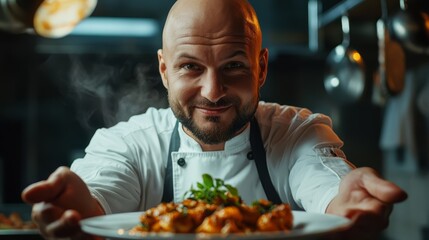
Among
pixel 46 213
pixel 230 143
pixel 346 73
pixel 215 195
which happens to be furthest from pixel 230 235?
pixel 346 73

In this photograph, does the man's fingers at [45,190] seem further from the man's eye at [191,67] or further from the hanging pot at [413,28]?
the hanging pot at [413,28]

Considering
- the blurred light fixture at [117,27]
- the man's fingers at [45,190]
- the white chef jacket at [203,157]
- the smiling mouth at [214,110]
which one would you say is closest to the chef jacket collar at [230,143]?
the white chef jacket at [203,157]

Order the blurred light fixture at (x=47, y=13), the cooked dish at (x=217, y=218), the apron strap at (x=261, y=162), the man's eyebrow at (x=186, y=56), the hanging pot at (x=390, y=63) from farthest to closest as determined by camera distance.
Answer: the hanging pot at (x=390, y=63)
the blurred light fixture at (x=47, y=13)
the apron strap at (x=261, y=162)
the man's eyebrow at (x=186, y=56)
the cooked dish at (x=217, y=218)

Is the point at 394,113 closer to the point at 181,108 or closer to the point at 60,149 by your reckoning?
the point at 60,149

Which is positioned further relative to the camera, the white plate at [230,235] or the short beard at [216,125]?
the short beard at [216,125]

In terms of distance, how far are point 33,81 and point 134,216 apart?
3.99 meters

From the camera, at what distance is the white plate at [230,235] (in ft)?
3.59

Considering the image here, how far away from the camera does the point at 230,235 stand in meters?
1.11

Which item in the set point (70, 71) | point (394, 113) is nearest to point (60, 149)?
point (70, 71)

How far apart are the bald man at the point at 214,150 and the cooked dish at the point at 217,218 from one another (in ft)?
0.49

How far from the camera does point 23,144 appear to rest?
16.9 ft

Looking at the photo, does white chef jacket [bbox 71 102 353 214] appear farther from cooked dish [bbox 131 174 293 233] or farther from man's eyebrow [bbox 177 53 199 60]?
cooked dish [bbox 131 174 293 233]

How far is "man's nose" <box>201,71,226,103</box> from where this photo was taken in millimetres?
1687

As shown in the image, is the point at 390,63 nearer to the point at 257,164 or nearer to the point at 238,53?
the point at 257,164
